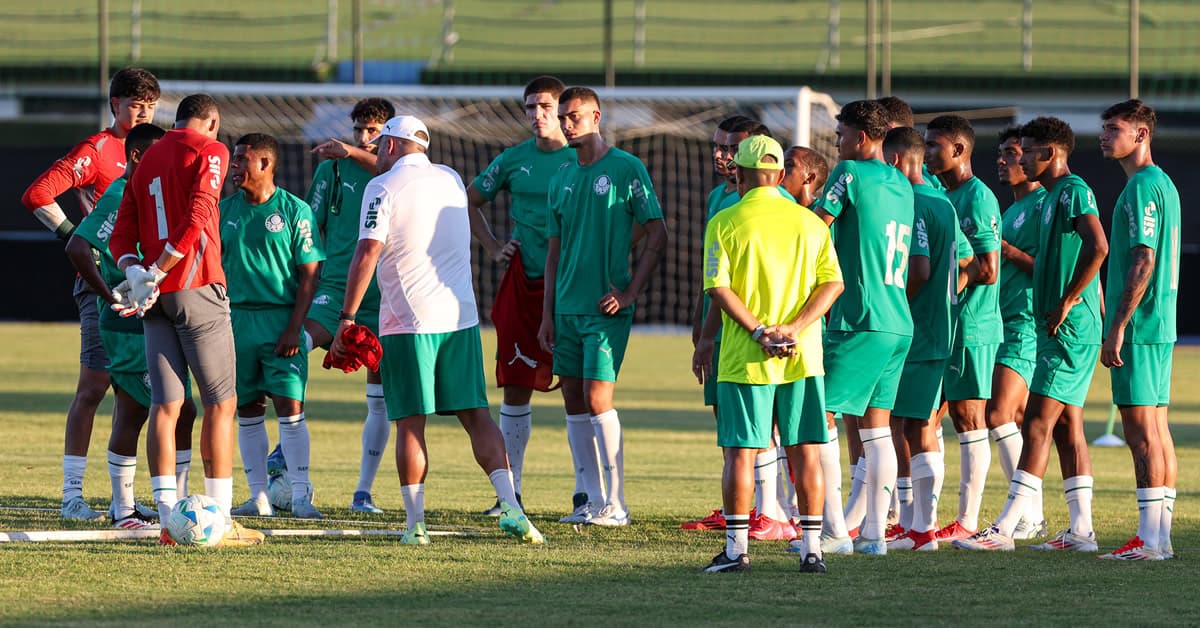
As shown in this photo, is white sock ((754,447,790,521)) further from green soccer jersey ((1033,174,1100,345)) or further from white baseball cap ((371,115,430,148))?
white baseball cap ((371,115,430,148))

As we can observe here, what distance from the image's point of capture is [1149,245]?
296 inches

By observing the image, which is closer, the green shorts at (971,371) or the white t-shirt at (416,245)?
the white t-shirt at (416,245)

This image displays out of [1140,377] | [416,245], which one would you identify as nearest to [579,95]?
[416,245]

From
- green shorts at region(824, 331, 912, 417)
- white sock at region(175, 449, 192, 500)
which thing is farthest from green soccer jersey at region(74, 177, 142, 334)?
green shorts at region(824, 331, 912, 417)

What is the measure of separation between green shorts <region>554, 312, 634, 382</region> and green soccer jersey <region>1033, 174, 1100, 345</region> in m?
2.22

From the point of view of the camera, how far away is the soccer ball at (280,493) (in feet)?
30.2

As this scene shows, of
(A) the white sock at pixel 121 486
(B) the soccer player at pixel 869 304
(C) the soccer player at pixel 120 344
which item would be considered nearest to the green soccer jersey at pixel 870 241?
(B) the soccer player at pixel 869 304

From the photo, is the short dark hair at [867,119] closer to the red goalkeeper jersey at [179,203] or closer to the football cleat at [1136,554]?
the football cleat at [1136,554]

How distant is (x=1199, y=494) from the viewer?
35.7 ft

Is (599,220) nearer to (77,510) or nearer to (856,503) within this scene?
(856,503)

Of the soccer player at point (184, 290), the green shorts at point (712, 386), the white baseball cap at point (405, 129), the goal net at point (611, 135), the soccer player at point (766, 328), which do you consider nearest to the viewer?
the soccer player at point (766, 328)

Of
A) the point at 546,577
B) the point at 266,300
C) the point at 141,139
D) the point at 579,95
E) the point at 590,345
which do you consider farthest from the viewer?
the point at 266,300

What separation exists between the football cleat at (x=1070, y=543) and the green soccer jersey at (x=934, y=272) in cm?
109

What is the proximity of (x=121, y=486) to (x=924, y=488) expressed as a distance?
412 centimetres
